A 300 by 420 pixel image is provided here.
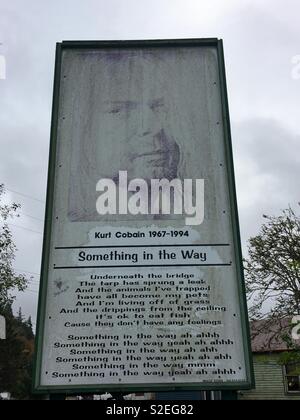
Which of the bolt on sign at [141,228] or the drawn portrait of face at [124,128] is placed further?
the drawn portrait of face at [124,128]

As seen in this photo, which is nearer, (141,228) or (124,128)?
(141,228)

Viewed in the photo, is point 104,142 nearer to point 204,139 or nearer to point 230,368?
point 204,139

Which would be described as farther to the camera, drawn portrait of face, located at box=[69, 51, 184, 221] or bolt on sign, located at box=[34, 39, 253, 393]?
drawn portrait of face, located at box=[69, 51, 184, 221]

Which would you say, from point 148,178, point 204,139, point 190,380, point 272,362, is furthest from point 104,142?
point 272,362

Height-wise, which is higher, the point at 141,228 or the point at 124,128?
the point at 124,128

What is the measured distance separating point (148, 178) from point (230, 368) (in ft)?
5.00

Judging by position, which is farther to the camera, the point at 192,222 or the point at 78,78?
the point at 78,78

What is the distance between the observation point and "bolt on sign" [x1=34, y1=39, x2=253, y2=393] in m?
3.33

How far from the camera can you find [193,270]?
3.56 m

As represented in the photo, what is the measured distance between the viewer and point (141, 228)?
3.72 metres

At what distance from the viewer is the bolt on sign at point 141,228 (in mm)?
3328

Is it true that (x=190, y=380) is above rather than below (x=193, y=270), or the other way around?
below
